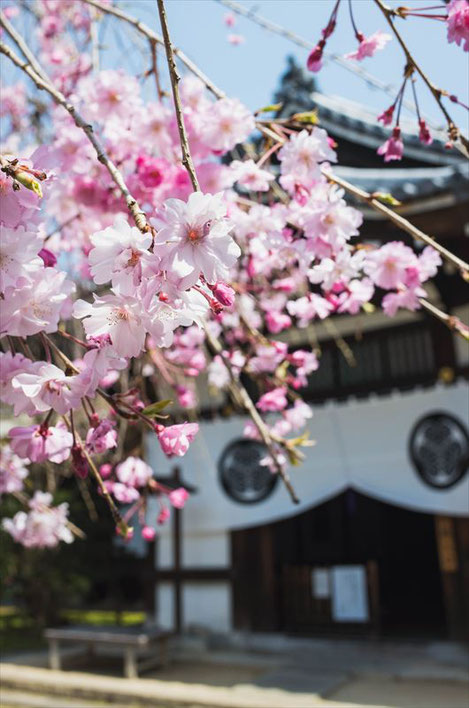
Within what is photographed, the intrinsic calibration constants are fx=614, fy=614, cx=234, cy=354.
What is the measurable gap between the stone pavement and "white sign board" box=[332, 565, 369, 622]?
0.25 meters

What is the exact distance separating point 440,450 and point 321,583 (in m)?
2.03

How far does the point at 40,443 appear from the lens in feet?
4.28

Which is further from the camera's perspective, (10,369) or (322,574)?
(322,574)

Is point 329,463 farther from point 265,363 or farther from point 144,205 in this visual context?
point 144,205

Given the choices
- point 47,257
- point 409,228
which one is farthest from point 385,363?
point 47,257

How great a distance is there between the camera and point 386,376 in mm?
6441

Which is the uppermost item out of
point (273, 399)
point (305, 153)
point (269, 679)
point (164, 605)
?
point (305, 153)

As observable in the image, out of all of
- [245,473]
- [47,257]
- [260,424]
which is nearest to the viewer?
[47,257]

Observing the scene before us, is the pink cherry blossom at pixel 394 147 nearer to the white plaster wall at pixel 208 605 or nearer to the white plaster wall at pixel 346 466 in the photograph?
the white plaster wall at pixel 346 466

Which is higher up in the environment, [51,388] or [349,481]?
→ [349,481]

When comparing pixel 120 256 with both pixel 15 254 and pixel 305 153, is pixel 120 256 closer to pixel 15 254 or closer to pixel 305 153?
pixel 15 254

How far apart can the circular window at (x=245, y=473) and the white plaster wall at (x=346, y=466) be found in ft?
0.28

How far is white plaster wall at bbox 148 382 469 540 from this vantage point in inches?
230

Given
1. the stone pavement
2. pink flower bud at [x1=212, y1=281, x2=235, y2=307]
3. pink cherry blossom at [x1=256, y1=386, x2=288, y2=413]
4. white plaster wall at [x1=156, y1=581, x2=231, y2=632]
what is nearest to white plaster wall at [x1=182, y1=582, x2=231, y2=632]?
white plaster wall at [x1=156, y1=581, x2=231, y2=632]
